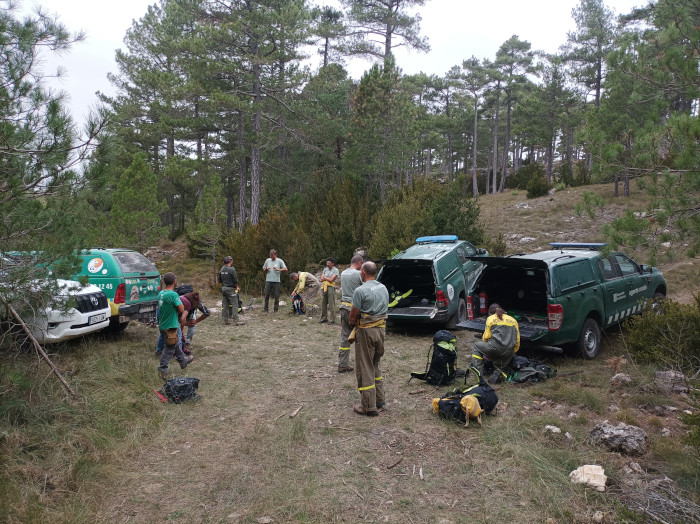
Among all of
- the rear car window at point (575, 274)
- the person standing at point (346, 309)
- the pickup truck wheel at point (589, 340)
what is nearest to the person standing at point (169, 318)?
the person standing at point (346, 309)

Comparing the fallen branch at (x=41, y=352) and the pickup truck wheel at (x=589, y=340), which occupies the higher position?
the fallen branch at (x=41, y=352)

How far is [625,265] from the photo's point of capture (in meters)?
8.14

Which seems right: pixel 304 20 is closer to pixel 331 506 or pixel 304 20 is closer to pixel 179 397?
pixel 179 397

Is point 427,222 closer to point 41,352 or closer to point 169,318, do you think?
point 169,318

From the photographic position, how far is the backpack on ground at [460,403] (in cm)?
486

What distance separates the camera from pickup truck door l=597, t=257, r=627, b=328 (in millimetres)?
7389

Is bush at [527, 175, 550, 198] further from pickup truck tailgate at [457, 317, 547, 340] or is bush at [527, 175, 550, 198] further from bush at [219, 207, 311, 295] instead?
pickup truck tailgate at [457, 317, 547, 340]

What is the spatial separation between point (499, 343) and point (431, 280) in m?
3.96

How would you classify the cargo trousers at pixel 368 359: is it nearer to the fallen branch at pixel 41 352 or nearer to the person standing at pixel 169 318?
the person standing at pixel 169 318

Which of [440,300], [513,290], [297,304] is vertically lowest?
[297,304]

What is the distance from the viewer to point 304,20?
1923 centimetres

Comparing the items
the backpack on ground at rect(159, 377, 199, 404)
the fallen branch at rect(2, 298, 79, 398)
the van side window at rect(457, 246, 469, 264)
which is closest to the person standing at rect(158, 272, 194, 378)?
the backpack on ground at rect(159, 377, 199, 404)

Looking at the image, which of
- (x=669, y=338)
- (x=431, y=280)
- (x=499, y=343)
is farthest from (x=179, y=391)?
(x=669, y=338)

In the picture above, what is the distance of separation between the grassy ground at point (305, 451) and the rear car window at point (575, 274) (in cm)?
124
